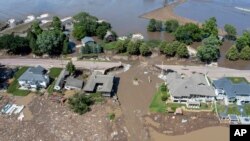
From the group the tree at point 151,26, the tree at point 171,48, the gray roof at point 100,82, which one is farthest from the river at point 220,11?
the gray roof at point 100,82

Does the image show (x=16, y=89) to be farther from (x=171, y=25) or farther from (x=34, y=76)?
(x=171, y=25)

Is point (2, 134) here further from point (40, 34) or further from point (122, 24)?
point (122, 24)

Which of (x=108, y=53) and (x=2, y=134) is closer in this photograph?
(x=2, y=134)

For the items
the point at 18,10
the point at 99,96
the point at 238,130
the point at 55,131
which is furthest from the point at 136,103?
the point at 18,10

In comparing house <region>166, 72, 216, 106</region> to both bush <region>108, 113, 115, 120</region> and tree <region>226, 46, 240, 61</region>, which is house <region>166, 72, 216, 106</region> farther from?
tree <region>226, 46, 240, 61</region>

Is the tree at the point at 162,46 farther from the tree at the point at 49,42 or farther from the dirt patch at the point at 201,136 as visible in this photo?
the dirt patch at the point at 201,136

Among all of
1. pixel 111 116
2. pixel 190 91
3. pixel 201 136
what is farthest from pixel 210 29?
pixel 111 116

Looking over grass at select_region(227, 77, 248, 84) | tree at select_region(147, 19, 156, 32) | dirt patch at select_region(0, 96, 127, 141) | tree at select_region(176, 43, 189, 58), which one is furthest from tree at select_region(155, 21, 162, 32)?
dirt patch at select_region(0, 96, 127, 141)
